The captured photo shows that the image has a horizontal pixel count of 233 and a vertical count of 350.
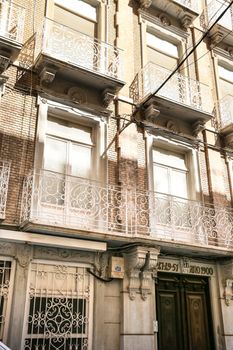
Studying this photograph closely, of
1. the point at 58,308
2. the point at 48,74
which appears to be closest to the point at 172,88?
the point at 48,74

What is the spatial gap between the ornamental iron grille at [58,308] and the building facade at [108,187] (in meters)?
0.02

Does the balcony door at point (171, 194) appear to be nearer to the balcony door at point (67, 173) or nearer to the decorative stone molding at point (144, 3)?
the balcony door at point (67, 173)

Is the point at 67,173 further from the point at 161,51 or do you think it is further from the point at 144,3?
the point at 144,3

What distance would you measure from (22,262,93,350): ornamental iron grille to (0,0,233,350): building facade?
2 cm

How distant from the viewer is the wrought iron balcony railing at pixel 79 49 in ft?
31.1

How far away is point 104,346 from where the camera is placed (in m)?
8.01

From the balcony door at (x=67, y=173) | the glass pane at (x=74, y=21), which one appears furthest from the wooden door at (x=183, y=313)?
the glass pane at (x=74, y=21)

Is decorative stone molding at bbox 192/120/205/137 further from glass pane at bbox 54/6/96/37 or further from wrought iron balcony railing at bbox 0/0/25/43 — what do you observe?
wrought iron balcony railing at bbox 0/0/25/43

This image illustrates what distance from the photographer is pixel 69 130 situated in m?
9.72

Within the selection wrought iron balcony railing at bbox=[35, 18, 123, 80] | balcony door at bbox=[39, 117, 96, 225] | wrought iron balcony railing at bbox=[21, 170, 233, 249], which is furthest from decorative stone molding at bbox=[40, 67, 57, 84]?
wrought iron balcony railing at bbox=[21, 170, 233, 249]

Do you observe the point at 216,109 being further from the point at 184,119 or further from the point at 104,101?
the point at 104,101

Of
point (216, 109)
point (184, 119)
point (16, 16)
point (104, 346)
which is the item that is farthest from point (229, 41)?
point (104, 346)

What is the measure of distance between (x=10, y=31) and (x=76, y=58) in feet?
5.53

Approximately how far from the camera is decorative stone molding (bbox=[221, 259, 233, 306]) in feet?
32.5
